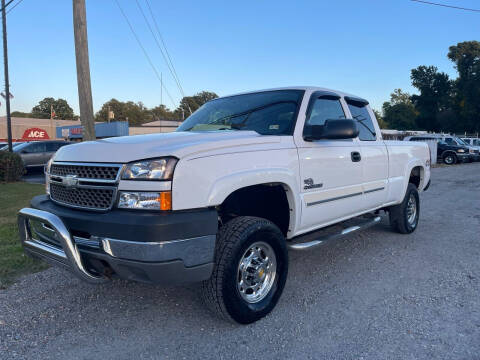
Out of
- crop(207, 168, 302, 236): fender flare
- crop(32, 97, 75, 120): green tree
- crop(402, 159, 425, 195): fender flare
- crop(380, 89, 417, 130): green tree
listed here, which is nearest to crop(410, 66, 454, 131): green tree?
crop(380, 89, 417, 130): green tree

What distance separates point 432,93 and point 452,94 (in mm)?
2825

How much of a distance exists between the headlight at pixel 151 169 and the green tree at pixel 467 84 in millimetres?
54932

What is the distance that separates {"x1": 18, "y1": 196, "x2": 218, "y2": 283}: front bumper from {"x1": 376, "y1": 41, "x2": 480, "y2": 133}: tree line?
54915mm

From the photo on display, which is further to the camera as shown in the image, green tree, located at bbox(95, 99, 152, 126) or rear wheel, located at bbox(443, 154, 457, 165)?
green tree, located at bbox(95, 99, 152, 126)

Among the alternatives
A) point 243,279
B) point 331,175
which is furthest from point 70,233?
point 331,175

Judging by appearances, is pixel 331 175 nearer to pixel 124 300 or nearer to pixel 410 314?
pixel 410 314

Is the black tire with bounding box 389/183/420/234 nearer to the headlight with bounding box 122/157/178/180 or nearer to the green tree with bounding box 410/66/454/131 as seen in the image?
the headlight with bounding box 122/157/178/180

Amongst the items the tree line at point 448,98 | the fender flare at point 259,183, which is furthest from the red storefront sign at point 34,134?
the fender flare at point 259,183

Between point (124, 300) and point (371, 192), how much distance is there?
298 centimetres

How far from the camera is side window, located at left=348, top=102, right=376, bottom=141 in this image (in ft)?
14.7

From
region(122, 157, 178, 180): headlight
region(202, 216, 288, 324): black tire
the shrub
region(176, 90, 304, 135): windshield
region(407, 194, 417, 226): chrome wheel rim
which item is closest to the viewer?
region(122, 157, 178, 180): headlight

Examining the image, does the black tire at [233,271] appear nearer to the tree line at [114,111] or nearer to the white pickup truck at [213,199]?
the white pickup truck at [213,199]

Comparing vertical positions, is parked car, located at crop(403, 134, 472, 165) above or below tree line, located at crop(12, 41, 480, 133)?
below

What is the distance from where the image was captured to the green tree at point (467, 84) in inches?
1877
